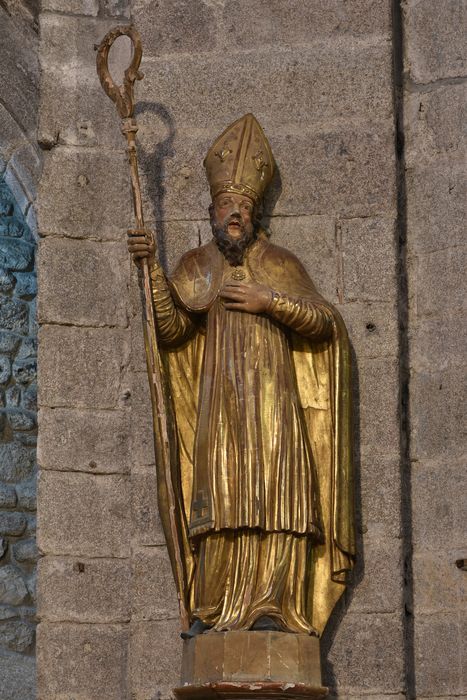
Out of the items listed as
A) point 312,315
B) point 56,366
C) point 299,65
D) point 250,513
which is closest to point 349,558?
point 250,513

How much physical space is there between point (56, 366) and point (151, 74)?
3.30 ft

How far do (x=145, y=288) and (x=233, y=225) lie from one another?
333mm

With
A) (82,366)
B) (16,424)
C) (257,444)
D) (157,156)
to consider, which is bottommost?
(257,444)

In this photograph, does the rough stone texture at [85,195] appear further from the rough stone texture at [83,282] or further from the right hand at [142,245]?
the right hand at [142,245]

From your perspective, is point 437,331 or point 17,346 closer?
point 437,331

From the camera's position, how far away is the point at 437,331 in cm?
575

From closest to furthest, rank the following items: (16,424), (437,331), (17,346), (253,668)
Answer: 1. (253,668)
2. (437,331)
3. (16,424)
4. (17,346)

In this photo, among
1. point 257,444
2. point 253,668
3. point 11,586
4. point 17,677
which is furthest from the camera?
point 11,586

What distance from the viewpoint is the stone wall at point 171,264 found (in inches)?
215

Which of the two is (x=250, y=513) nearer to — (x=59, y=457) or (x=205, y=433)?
(x=205, y=433)

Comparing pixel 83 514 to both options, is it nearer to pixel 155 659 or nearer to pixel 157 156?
pixel 155 659

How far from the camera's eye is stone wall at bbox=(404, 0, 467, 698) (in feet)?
18.1

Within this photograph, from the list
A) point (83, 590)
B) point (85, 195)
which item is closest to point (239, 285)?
point (85, 195)

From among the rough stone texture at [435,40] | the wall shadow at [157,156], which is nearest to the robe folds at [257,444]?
the wall shadow at [157,156]
